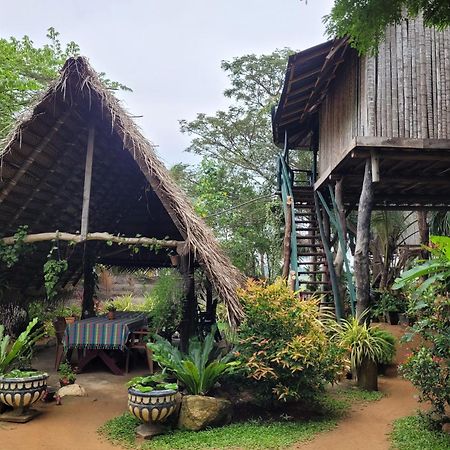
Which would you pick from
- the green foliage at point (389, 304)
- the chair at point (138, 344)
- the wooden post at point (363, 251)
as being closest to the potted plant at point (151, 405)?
the chair at point (138, 344)

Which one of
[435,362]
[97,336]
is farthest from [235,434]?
[97,336]

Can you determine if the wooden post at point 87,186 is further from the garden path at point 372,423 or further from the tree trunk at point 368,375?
the tree trunk at point 368,375

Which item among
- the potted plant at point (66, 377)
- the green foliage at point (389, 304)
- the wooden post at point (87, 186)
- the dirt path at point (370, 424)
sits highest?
the wooden post at point (87, 186)

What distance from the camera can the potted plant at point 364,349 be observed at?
6.54m

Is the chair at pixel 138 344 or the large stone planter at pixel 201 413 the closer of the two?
the large stone planter at pixel 201 413

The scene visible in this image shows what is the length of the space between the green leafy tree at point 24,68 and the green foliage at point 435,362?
8.49m

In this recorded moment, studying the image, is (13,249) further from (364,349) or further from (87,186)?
(364,349)

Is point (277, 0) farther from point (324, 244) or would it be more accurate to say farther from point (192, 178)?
point (192, 178)

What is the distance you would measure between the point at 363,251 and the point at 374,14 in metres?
4.71

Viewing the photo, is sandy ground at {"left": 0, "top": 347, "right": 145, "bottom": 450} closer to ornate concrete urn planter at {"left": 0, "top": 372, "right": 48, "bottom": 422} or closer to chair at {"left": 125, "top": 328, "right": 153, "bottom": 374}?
ornate concrete urn planter at {"left": 0, "top": 372, "right": 48, "bottom": 422}

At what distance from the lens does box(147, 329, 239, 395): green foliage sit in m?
5.11

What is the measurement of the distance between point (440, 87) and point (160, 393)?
600 cm

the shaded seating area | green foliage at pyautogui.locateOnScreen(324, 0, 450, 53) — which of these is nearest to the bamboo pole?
the shaded seating area

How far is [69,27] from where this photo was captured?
14633 mm
